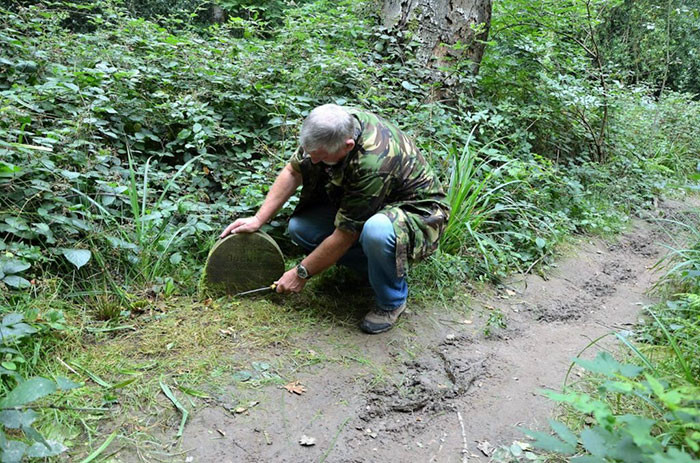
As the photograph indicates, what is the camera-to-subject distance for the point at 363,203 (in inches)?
98.5

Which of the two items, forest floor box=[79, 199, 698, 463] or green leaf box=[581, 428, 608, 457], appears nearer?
green leaf box=[581, 428, 608, 457]

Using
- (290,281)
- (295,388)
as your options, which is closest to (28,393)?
(295,388)

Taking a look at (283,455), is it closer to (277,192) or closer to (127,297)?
(127,297)

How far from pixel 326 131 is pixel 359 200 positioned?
0.40 meters

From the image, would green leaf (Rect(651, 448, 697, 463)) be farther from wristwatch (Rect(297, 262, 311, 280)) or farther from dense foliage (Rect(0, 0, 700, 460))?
dense foliage (Rect(0, 0, 700, 460))

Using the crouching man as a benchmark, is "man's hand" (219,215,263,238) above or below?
below

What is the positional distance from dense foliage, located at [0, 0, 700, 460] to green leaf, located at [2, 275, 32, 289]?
0.01 meters

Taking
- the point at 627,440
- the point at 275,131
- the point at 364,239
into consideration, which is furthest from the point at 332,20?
the point at 627,440

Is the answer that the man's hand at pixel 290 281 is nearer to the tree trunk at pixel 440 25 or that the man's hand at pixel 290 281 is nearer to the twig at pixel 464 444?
the twig at pixel 464 444

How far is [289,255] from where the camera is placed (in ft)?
10.6

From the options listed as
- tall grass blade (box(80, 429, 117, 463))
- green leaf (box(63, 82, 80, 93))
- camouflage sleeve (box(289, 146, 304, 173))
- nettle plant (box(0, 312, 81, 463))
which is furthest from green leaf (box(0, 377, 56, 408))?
green leaf (box(63, 82, 80, 93))

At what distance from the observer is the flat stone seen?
274 cm

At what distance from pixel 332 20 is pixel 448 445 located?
164 inches

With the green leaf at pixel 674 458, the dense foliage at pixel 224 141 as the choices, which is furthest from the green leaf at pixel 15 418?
the green leaf at pixel 674 458
